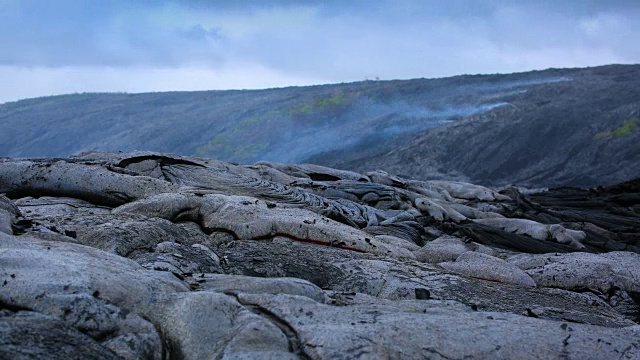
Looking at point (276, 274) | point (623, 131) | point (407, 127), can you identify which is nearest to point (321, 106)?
point (407, 127)

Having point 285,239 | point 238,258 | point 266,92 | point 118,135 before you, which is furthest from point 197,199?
point 266,92

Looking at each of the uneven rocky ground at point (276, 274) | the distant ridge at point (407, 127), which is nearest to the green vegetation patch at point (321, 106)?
the distant ridge at point (407, 127)

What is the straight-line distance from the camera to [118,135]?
53531 mm

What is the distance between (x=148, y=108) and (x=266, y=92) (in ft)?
26.6

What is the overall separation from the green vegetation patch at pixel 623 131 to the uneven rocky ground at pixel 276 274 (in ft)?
67.7

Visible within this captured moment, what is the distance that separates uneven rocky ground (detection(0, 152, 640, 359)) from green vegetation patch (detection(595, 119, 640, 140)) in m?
20.6

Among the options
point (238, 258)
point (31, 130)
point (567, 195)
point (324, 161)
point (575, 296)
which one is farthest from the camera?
point (31, 130)

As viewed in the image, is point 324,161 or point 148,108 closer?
point 324,161

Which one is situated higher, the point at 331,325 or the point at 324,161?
the point at 331,325

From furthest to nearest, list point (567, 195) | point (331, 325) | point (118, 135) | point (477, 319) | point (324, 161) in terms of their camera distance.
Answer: point (118, 135) < point (324, 161) < point (567, 195) < point (477, 319) < point (331, 325)

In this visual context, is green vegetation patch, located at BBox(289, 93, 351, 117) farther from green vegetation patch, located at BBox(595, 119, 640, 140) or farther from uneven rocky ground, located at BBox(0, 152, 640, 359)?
uneven rocky ground, located at BBox(0, 152, 640, 359)

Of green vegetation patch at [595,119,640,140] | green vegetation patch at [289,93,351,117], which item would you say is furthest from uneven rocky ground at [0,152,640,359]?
green vegetation patch at [289,93,351,117]

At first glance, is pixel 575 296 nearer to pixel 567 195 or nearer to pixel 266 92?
pixel 567 195

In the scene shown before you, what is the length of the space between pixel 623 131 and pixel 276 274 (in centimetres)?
3167
